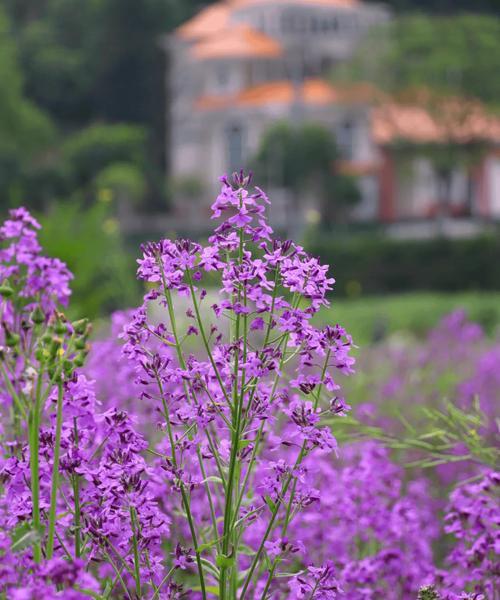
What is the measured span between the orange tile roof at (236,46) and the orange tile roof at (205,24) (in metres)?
0.40

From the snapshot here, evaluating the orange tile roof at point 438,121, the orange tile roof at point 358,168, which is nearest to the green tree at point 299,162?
the orange tile roof at point 358,168

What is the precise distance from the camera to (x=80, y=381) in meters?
2.37

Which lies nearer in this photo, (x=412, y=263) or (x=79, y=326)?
(x=79, y=326)

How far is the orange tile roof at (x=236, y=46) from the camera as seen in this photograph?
58.9 m

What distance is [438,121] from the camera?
45219 mm

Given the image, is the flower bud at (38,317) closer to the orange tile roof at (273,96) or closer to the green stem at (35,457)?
the green stem at (35,457)

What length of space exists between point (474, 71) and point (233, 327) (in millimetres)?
42976

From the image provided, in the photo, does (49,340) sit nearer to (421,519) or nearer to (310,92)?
(421,519)

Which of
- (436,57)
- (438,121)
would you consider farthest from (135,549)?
(438,121)

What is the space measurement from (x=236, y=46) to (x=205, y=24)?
3.25m

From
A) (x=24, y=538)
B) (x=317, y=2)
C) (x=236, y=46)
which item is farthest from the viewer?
(x=317, y=2)

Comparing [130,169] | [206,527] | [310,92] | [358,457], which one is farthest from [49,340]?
[310,92]

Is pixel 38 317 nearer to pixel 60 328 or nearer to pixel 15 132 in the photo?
pixel 60 328

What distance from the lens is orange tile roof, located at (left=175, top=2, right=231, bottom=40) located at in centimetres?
6078
